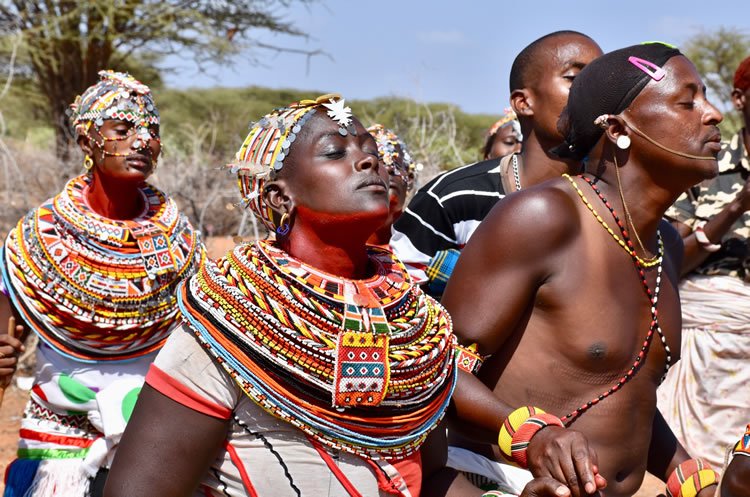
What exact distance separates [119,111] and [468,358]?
2.56 m

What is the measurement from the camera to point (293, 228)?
238cm

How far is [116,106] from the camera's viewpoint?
4.50 metres

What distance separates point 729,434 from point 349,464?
12.4ft

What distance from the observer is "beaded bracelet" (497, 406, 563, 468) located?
225cm

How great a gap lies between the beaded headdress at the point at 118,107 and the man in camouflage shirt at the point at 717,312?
296cm

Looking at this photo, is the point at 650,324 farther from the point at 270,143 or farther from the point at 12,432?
the point at 12,432

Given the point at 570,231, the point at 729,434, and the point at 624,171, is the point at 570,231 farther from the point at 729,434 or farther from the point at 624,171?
the point at 729,434

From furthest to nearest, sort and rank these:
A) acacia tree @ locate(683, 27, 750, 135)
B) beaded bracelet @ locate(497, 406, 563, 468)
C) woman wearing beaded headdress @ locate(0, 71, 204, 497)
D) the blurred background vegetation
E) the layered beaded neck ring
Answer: acacia tree @ locate(683, 27, 750, 135) → the blurred background vegetation → the layered beaded neck ring → woman wearing beaded headdress @ locate(0, 71, 204, 497) → beaded bracelet @ locate(497, 406, 563, 468)

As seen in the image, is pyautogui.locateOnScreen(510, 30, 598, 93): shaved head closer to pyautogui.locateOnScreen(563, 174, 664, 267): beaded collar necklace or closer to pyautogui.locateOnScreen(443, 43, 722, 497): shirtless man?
pyautogui.locateOnScreen(443, 43, 722, 497): shirtless man

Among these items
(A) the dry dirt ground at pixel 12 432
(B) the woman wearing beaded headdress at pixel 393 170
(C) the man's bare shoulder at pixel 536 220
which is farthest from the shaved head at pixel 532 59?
(A) the dry dirt ground at pixel 12 432

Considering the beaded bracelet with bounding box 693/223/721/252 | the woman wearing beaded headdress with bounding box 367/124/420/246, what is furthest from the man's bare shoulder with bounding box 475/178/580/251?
the beaded bracelet with bounding box 693/223/721/252

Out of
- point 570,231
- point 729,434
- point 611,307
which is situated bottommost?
Answer: point 729,434

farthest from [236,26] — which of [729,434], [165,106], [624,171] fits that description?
[624,171]

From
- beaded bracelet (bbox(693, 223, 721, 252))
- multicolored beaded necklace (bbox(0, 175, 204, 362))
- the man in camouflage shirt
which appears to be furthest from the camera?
Result: the man in camouflage shirt
